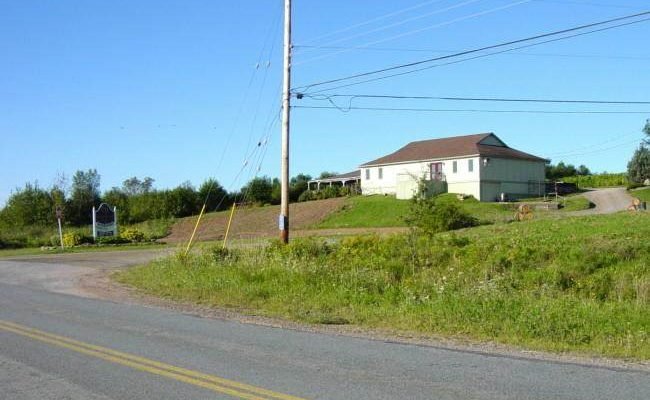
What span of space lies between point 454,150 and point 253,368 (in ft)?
181

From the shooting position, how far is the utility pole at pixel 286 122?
2408cm

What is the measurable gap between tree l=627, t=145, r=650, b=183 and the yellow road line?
74.4 metres

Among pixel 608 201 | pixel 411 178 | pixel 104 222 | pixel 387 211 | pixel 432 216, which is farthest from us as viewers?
Result: pixel 411 178

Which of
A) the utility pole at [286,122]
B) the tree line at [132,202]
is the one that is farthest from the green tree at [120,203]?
the utility pole at [286,122]

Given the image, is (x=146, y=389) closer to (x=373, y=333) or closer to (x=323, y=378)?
(x=323, y=378)

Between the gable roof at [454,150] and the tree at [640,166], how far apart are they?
15.8 meters

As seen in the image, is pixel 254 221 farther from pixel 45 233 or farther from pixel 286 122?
pixel 286 122

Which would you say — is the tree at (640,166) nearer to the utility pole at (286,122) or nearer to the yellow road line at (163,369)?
the utility pole at (286,122)

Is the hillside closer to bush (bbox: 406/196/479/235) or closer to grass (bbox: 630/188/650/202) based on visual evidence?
bush (bbox: 406/196/479/235)

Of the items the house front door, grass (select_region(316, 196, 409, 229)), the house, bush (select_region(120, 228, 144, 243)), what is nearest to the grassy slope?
grass (select_region(316, 196, 409, 229))

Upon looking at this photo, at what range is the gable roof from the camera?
6066 centimetres

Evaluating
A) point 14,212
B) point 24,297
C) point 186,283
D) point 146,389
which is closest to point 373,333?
point 146,389

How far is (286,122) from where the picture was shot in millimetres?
24406

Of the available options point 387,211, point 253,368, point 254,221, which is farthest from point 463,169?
point 253,368
